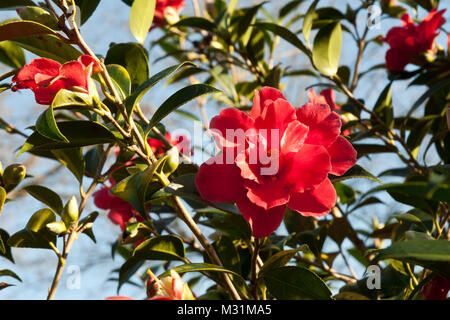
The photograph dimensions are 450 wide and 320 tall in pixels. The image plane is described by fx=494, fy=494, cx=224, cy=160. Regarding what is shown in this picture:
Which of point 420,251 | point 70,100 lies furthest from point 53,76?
point 420,251

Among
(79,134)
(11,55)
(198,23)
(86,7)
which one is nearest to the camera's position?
(79,134)

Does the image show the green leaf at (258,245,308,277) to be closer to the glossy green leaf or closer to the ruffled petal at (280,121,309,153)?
the ruffled petal at (280,121,309,153)

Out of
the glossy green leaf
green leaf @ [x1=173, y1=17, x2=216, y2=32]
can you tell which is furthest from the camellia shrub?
green leaf @ [x1=173, y1=17, x2=216, y2=32]

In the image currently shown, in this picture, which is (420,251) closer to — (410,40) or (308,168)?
(308,168)

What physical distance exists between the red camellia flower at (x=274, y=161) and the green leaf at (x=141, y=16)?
A: 31 centimetres

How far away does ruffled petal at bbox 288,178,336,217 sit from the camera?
2.17ft

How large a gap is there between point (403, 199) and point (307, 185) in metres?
0.21

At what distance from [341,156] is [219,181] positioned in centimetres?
17

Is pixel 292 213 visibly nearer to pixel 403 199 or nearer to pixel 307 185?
pixel 403 199

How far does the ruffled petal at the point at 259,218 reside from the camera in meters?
0.66

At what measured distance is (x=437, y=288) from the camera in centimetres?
71

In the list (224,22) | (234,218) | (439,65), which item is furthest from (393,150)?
(224,22)

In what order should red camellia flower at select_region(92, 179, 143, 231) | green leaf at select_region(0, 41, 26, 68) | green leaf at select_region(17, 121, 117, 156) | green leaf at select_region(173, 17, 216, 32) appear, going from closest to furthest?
green leaf at select_region(17, 121, 117, 156) → green leaf at select_region(0, 41, 26, 68) → red camellia flower at select_region(92, 179, 143, 231) → green leaf at select_region(173, 17, 216, 32)

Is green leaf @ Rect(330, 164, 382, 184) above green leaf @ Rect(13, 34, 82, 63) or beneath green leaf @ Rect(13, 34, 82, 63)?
beneath
